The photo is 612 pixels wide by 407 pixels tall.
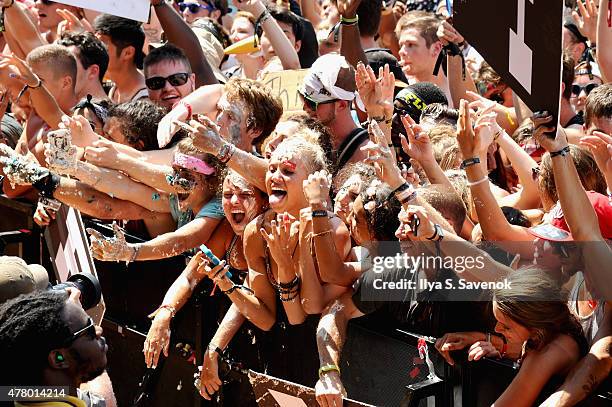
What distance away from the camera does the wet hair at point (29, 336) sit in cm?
335

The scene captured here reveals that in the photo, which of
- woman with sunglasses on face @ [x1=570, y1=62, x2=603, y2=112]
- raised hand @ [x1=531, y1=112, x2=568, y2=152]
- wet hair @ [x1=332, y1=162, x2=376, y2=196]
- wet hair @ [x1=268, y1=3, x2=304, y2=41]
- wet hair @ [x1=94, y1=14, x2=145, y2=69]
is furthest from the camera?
wet hair @ [x1=268, y1=3, x2=304, y2=41]

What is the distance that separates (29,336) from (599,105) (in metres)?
3.01

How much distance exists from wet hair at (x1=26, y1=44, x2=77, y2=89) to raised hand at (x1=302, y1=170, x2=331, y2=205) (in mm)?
3813

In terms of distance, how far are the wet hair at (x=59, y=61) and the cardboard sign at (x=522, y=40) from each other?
184 inches

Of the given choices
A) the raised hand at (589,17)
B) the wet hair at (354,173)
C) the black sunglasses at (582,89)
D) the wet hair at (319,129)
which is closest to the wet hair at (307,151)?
the wet hair at (354,173)

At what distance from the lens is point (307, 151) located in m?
5.00

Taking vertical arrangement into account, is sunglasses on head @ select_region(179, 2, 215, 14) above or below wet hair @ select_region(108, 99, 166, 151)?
below

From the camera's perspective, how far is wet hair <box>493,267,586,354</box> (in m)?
3.78

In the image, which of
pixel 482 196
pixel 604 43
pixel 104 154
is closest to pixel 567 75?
pixel 604 43

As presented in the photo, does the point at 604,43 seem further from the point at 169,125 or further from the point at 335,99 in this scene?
the point at 169,125

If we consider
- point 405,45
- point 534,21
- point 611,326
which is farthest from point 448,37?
point 611,326

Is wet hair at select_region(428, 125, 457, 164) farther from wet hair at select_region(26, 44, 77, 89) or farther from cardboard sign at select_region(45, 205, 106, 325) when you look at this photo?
wet hair at select_region(26, 44, 77, 89)

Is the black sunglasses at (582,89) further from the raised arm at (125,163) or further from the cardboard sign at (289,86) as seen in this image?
the raised arm at (125,163)

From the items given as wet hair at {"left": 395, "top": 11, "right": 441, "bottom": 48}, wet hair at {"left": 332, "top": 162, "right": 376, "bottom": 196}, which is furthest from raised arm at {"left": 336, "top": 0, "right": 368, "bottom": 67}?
wet hair at {"left": 332, "top": 162, "right": 376, "bottom": 196}
